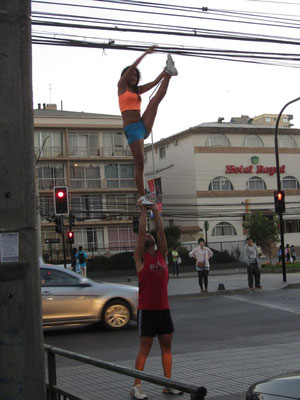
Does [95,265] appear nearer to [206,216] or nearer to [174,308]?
[206,216]

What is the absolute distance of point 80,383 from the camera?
18.4 feet

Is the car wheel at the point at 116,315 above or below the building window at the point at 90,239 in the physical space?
below

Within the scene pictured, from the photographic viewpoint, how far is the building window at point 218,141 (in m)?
59.2

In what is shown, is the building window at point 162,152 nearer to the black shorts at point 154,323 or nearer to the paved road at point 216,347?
the paved road at point 216,347

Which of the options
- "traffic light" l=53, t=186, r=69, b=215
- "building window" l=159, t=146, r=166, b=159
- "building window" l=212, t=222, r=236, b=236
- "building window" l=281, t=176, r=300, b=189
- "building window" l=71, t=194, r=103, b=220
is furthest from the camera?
"building window" l=159, t=146, r=166, b=159

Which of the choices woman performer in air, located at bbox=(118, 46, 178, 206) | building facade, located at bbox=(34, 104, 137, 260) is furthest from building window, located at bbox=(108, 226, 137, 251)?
woman performer in air, located at bbox=(118, 46, 178, 206)

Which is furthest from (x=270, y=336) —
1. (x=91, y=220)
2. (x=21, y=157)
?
(x=91, y=220)

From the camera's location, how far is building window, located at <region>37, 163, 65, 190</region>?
5331 centimetres

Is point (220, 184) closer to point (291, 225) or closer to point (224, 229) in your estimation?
point (224, 229)

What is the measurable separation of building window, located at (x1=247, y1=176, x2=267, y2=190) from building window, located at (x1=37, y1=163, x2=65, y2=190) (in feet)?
63.4

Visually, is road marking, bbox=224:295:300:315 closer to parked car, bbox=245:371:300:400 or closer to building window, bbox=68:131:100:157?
parked car, bbox=245:371:300:400

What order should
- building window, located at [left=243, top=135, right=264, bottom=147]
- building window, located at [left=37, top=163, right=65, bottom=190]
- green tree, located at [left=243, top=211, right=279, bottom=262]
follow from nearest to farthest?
green tree, located at [left=243, top=211, right=279, bottom=262] < building window, located at [left=37, top=163, right=65, bottom=190] < building window, located at [left=243, top=135, right=264, bottom=147]

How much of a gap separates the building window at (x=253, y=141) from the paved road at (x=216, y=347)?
43.6 metres

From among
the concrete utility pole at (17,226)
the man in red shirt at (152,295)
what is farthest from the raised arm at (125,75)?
the man in red shirt at (152,295)
